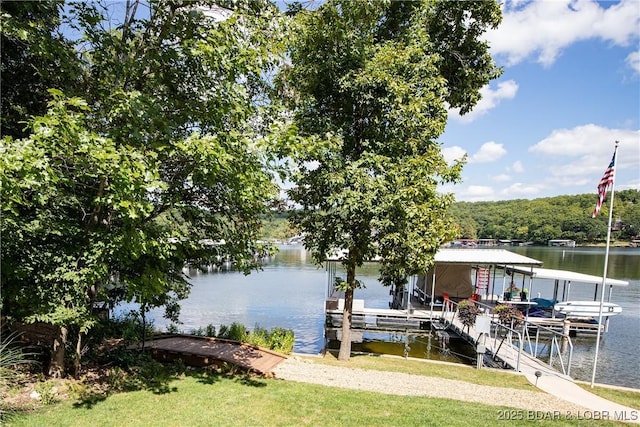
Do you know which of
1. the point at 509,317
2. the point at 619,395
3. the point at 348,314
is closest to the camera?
the point at 619,395

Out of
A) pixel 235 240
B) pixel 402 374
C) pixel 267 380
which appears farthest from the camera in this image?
pixel 402 374

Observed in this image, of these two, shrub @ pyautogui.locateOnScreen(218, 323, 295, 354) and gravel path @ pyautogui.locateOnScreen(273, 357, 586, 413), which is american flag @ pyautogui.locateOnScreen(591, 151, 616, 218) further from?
shrub @ pyautogui.locateOnScreen(218, 323, 295, 354)

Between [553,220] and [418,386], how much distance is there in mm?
120794

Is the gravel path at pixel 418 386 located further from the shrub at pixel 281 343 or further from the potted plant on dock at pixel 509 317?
the potted plant on dock at pixel 509 317

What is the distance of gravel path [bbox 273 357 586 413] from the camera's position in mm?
7316

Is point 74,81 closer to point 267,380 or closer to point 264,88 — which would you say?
point 264,88

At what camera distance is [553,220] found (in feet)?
364

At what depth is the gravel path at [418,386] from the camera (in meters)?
7.32

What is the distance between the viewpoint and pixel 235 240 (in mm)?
7059

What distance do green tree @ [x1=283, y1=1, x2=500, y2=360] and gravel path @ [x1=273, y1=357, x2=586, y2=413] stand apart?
1809 mm

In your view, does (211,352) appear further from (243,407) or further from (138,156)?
(138,156)

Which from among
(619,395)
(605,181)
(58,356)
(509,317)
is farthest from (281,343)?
(605,181)

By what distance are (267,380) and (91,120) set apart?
5604mm

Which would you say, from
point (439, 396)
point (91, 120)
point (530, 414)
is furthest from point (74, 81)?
point (530, 414)
